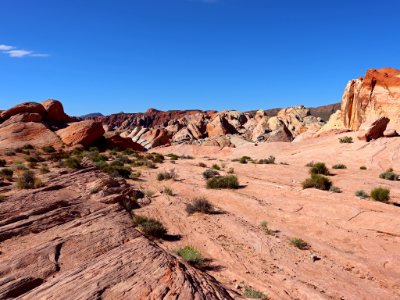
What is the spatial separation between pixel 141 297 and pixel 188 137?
64.2 metres

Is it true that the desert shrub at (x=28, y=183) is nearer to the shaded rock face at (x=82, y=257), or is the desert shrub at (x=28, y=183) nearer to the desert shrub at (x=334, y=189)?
the shaded rock face at (x=82, y=257)

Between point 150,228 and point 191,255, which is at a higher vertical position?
point 150,228

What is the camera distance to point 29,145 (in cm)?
2981

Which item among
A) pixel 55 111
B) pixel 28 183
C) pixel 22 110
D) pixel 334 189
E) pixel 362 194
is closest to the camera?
pixel 28 183

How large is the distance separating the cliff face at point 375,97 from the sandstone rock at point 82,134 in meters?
28.4

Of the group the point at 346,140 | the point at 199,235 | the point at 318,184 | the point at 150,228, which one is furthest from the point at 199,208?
the point at 346,140

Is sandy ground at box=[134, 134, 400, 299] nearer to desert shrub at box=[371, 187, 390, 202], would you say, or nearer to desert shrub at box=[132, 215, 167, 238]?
desert shrub at box=[132, 215, 167, 238]

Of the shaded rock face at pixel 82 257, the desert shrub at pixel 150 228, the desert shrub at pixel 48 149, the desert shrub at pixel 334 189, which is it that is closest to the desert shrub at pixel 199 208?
the desert shrub at pixel 150 228

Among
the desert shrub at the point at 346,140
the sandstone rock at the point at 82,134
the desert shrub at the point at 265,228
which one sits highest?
the sandstone rock at the point at 82,134

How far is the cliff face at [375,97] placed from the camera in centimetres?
3503

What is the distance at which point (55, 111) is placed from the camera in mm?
39344

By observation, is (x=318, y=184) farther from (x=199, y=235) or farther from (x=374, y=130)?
(x=374, y=130)

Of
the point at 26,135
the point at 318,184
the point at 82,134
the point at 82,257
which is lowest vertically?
the point at 318,184

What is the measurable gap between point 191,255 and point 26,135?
30173 mm
